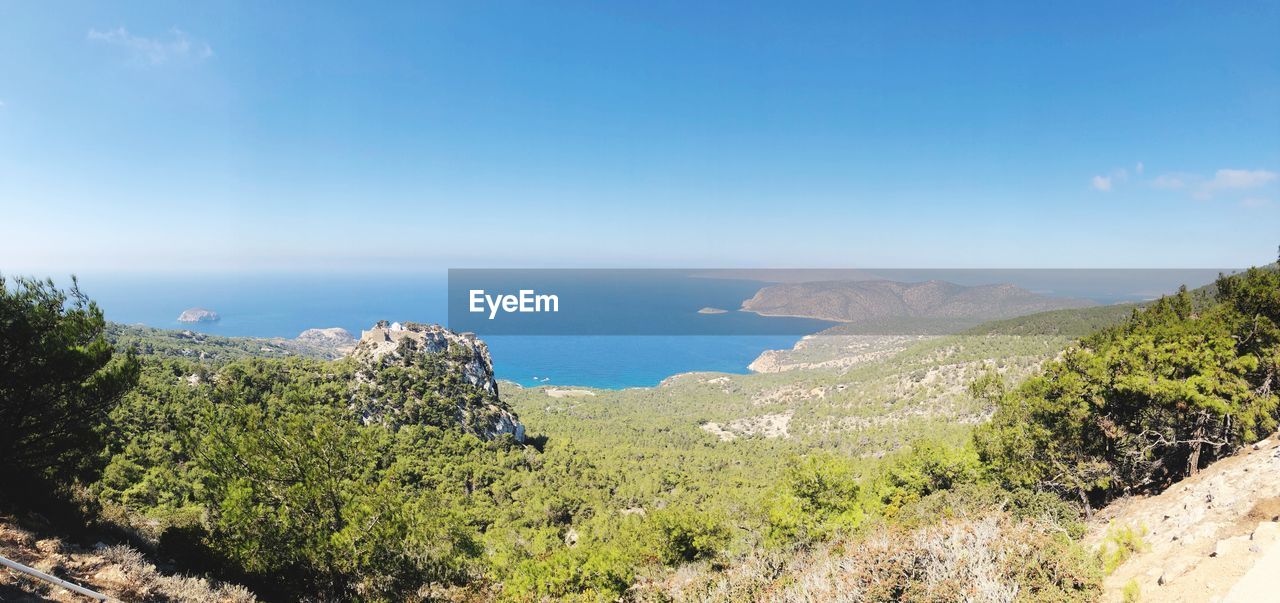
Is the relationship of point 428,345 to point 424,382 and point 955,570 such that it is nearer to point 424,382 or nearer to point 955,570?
point 424,382

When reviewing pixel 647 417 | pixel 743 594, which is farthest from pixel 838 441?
pixel 743 594

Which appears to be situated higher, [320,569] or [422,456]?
[320,569]

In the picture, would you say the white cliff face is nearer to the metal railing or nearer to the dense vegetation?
the dense vegetation

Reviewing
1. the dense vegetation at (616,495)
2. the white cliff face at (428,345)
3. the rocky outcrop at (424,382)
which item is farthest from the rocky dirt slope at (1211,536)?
the white cliff face at (428,345)

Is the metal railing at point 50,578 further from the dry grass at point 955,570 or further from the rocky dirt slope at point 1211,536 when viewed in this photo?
the rocky dirt slope at point 1211,536

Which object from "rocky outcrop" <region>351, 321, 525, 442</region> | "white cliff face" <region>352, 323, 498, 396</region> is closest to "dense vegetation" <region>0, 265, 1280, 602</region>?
"rocky outcrop" <region>351, 321, 525, 442</region>

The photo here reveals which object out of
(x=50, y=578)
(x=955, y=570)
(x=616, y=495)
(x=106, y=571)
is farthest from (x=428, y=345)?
(x=955, y=570)

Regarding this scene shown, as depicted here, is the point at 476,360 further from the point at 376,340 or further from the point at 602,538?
the point at 602,538
